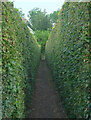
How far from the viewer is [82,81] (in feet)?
9.05

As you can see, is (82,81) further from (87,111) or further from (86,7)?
(86,7)

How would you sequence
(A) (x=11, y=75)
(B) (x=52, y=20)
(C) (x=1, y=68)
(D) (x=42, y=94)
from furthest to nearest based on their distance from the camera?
(B) (x=52, y=20), (D) (x=42, y=94), (A) (x=11, y=75), (C) (x=1, y=68)

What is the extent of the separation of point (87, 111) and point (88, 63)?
93cm

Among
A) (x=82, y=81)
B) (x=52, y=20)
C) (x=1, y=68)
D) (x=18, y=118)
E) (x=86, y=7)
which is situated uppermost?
(x=52, y=20)

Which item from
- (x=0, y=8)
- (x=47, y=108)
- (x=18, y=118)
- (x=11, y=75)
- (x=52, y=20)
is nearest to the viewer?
(x=0, y=8)

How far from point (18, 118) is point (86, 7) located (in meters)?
2.93

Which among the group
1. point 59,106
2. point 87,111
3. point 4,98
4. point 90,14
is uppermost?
point 90,14

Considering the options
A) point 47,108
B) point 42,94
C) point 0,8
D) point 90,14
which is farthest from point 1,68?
point 42,94

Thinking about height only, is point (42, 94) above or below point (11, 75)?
below

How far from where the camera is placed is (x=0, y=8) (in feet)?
7.48

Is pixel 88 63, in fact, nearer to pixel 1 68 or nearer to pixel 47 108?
pixel 1 68

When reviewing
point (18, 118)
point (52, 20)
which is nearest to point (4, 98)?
point (18, 118)

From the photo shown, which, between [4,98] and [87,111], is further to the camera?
[87,111]

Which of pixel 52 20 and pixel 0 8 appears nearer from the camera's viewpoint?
pixel 0 8
